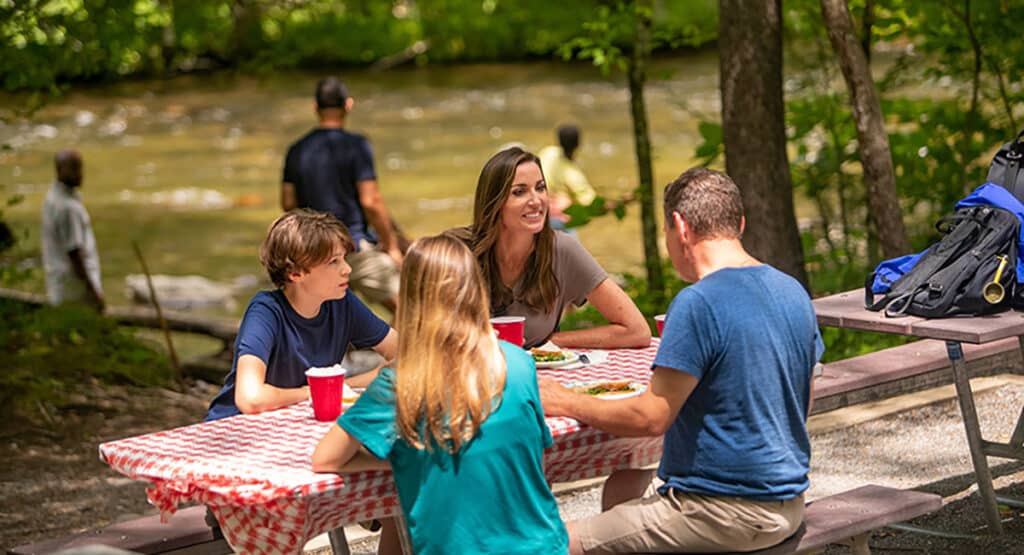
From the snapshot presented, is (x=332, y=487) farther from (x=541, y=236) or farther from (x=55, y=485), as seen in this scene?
(x=55, y=485)

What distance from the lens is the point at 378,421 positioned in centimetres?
296

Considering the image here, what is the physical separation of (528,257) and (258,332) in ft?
3.19

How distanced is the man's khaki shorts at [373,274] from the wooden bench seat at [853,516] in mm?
4564

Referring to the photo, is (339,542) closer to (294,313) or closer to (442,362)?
(294,313)

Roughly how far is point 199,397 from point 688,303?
18.6ft

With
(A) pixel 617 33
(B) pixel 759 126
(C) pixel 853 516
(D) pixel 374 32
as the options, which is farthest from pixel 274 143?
(C) pixel 853 516

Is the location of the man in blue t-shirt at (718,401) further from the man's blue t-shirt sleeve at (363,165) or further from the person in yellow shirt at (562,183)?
the person in yellow shirt at (562,183)

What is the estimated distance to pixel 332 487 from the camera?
300 centimetres

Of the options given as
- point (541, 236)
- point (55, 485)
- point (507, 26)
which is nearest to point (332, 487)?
point (541, 236)

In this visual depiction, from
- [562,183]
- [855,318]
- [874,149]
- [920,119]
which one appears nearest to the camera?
[855,318]

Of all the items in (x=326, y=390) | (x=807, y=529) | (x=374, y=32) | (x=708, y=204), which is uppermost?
(x=374, y=32)

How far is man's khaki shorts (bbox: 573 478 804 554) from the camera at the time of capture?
10.7 feet

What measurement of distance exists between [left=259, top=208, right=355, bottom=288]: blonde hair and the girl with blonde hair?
0.89 metres

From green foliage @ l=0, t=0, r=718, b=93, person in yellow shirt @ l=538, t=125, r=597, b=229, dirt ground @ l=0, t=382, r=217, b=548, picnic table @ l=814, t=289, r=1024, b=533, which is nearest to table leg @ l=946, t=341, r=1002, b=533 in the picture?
picnic table @ l=814, t=289, r=1024, b=533
